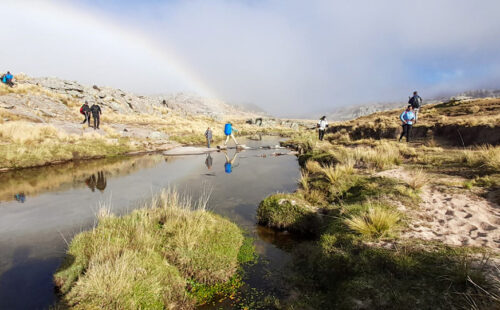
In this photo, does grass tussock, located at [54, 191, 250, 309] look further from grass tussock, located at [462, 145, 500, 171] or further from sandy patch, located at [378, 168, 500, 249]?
grass tussock, located at [462, 145, 500, 171]

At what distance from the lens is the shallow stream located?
606 centimetres

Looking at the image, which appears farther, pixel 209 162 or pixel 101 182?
pixel 209 162

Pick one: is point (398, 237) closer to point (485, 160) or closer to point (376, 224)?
point (376, 224)

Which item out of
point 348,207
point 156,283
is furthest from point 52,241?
point 348,207

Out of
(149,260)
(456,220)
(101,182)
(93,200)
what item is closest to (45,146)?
(101,182)

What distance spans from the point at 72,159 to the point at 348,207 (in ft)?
67.8

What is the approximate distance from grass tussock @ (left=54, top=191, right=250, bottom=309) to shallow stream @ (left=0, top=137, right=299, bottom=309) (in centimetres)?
70

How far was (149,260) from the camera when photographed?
5.56 metres

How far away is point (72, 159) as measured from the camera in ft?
63.2

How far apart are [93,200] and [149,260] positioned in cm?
737

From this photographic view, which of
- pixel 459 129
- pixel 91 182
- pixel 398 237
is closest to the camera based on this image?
pixel 398 237

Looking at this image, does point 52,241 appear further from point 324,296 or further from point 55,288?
point 324,296

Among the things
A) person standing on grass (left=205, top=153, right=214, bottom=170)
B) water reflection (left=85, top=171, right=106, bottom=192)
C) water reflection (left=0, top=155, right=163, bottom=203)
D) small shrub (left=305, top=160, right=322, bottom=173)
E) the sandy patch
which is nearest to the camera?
the sandy patch

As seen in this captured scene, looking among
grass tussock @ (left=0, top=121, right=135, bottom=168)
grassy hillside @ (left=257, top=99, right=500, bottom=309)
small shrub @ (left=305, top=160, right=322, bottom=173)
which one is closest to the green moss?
grassy hillside @ (left=257, top=99, right=500, bottom=309)
